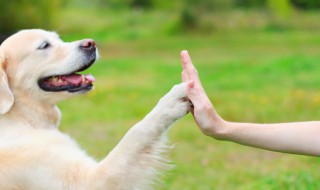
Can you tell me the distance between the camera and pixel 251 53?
22.5m

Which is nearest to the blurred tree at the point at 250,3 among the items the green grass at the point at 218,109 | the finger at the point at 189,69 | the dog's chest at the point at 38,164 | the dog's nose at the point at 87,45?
the green grass at the point at 218,109

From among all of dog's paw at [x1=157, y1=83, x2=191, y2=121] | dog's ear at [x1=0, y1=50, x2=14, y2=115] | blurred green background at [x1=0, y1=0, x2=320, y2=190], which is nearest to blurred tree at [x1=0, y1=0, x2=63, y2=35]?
blurred green background at [x1=0, y1=0, x2=320, y2=190]

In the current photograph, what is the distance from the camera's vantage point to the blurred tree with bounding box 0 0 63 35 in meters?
26.9

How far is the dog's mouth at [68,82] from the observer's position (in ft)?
14.5

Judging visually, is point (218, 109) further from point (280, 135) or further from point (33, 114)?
point (280, 135)

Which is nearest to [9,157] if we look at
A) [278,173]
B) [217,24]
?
[278,173]

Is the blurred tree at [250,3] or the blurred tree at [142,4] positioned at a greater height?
the blurred tree at [250,3]

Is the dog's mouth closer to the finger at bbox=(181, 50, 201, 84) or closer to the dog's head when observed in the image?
the dog's head

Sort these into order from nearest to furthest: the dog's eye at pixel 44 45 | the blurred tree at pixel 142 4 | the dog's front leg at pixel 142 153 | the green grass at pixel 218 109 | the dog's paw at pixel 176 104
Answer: the dog's front leg at pixel 142 153
the dog's paw at pixel 176 104
the dog's eye at pixel 44 45
the green grass at pixel 218 109
the blurred tree at pixel 142 4

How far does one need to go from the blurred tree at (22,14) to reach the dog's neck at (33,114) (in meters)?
22.4

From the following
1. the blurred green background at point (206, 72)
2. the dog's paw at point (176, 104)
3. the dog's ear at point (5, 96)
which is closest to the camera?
the dog's paw at point (176, 104)

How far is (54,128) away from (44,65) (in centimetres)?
41

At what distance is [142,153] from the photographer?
390cm

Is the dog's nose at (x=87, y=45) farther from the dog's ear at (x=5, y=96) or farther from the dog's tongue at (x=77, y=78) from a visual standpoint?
the dog's ear at (x=5, y=96)
